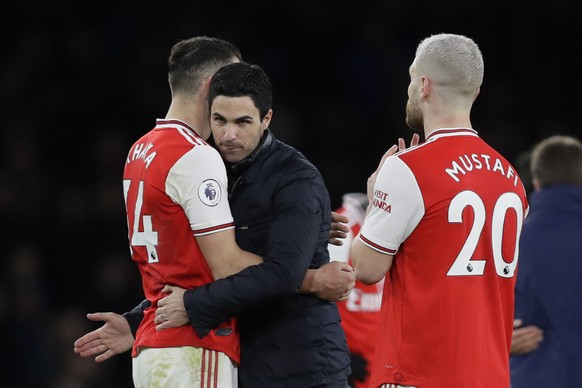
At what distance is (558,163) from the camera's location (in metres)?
5.32

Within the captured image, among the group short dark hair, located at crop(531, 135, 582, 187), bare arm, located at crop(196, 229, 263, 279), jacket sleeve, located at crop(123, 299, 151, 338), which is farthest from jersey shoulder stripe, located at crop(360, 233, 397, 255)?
short dark hair, located at crop(531, 135, 582, 187)

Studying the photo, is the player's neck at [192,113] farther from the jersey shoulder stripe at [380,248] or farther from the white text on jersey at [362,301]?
the white text on jersey at [362,301]

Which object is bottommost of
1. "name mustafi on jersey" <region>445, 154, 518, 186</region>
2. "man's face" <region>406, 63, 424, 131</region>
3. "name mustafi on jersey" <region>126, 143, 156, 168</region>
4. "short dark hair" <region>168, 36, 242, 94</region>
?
"name mustafi on jersey" <region>445, 154, 518, 186</region>

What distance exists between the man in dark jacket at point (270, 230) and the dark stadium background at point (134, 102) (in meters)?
4.98

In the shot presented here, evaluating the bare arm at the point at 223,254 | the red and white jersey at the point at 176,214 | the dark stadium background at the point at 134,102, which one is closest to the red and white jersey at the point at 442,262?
the bare arm at the point at 223,254

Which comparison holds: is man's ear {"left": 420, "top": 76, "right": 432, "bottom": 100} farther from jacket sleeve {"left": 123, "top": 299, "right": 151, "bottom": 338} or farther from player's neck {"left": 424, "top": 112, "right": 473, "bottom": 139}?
jacket sleeve {"left": 123, "top": 299, "right": 151, "bottom": 338}

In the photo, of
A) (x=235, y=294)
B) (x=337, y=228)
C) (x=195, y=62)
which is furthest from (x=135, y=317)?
(x=195, y=62)

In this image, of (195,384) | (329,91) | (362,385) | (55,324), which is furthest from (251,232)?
(329,91)

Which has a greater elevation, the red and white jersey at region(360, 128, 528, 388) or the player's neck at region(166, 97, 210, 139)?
the player's neck at region(166, 97, 210, 139)

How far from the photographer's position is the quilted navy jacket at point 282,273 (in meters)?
3.96

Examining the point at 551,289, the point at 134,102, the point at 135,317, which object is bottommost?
the point at 551,289

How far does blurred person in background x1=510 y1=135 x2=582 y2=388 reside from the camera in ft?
16.6

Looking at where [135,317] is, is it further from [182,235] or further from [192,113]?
[192,113]

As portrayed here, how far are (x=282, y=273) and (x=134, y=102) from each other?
21.4 feet
